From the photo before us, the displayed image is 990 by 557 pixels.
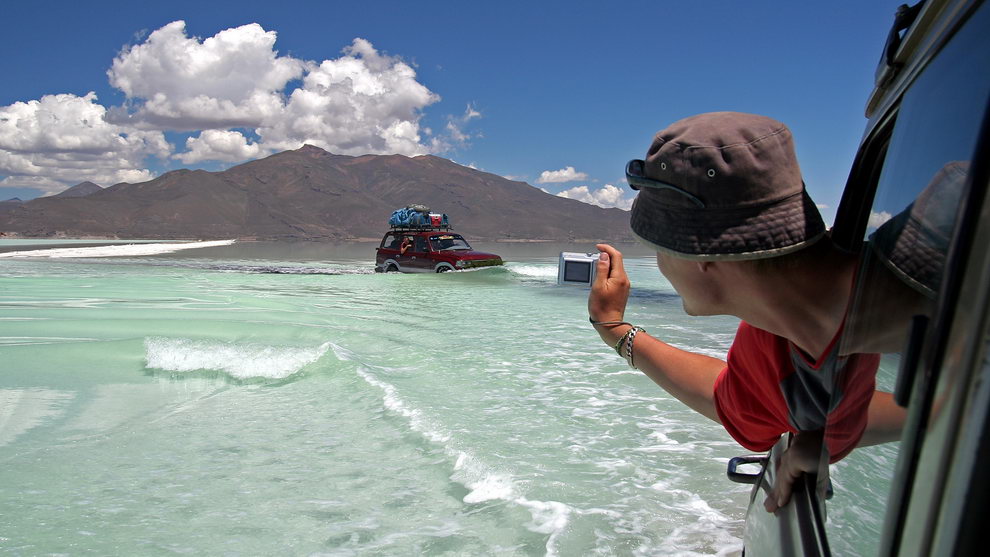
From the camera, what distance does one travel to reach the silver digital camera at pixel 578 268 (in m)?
2.47

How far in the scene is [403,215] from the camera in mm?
27438

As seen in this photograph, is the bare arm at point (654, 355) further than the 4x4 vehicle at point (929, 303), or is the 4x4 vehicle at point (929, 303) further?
the bare arm at point (654, 355)

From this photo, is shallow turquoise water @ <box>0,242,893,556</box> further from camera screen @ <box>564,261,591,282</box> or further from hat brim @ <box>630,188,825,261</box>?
camera screen @ <box>564,261,591,282</box>

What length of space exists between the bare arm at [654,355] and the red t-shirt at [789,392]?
4.9 inches

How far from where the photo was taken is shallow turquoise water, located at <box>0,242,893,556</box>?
3.38 metres

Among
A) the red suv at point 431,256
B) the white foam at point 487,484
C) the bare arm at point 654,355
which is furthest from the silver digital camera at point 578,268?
the red suv at point 431,256

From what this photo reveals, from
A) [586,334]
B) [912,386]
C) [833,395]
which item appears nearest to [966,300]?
[912,386]

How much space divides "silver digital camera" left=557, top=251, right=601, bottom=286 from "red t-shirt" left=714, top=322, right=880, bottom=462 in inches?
27.6

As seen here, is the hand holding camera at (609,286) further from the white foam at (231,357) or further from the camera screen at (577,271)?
the white foam at (231,357)

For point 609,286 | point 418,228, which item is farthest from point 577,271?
point 418,228

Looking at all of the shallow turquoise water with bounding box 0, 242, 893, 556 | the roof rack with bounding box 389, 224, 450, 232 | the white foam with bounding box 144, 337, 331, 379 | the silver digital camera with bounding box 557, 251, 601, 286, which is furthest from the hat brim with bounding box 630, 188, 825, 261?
the roof rack with bounding box 389, 224, 450, 232

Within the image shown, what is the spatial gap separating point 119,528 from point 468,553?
180 cm

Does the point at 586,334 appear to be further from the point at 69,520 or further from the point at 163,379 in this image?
the point at 69,520

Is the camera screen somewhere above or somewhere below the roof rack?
below
